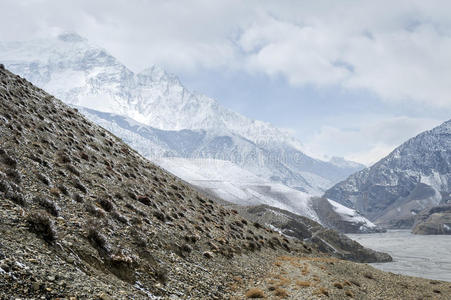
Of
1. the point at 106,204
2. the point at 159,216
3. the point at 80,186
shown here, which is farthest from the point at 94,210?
the point at 159,216

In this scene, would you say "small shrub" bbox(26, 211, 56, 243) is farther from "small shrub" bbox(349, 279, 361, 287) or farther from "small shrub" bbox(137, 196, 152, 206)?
"small shrub" bbox(349, 279, 361, 287)

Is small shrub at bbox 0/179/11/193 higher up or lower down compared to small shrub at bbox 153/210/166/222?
higher up

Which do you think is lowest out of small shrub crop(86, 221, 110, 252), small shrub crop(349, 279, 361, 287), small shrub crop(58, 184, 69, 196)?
small shrub crop(349, 279, 361, 287)

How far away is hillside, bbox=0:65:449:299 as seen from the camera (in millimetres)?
13523

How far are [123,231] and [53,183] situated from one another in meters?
6.31

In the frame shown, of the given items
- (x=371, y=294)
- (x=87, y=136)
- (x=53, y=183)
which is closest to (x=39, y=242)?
(x=53, y=183)

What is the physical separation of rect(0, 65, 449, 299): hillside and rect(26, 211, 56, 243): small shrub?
0.14ft

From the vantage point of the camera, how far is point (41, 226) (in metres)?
15.5

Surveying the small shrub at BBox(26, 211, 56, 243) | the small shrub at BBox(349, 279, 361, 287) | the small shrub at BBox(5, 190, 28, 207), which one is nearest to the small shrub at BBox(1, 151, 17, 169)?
the small shrub at BBox(5, 190, 28, 207)

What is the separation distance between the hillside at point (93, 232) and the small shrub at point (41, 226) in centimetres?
4

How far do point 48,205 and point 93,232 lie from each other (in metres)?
3.20

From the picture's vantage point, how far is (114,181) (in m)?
33.8

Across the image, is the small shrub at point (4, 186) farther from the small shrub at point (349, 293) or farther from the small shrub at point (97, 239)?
the small shrub at point (349, 293)

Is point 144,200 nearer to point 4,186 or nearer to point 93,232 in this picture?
point 93,232
